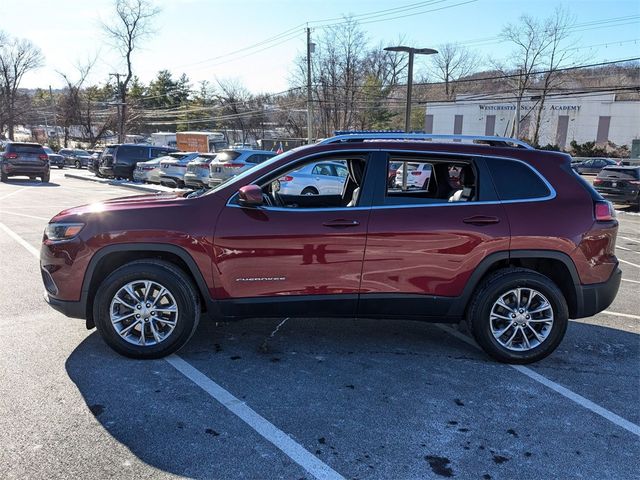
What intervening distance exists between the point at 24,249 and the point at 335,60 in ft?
131

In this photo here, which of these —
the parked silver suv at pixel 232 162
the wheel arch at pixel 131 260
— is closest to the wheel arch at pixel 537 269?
the wheel arch at pixel 131 260

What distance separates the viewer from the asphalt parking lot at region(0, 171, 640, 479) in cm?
281

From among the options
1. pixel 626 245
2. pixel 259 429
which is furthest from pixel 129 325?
pixel 626 245

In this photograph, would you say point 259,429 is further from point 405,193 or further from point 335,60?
point 335,60

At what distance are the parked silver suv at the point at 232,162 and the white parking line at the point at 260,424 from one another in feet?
45.2

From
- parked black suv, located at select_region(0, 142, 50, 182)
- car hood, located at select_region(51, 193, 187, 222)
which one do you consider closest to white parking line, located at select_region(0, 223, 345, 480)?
car hood, located at select_region(51, 193, 187, 222)

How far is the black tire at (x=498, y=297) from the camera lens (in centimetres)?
411

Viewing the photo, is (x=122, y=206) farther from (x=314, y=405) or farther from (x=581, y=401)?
(x=581, y=401)

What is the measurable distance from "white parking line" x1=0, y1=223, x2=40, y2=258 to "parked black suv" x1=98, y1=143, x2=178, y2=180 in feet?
47.8

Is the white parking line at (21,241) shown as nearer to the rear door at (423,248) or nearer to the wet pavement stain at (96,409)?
the wet pavement stain at (96,409)

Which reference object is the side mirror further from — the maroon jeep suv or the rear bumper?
the rear bumper

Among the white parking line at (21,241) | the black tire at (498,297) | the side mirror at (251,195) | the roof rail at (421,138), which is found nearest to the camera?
the side mirror at (251,195)

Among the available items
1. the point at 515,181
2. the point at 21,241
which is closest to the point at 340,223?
the point at 515,181

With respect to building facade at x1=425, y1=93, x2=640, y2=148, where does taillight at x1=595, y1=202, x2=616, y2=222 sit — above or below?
below
